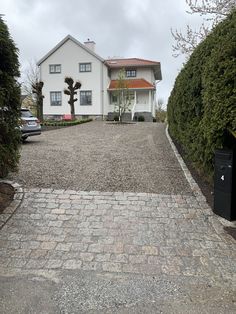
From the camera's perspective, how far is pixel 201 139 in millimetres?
6445

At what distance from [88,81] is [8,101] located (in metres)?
29.1

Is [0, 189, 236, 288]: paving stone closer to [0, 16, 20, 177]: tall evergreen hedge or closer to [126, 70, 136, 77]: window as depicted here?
[0, 16, 20, 177]: tall evergreen hedge

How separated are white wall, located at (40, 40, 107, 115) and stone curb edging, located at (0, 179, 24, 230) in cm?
2771

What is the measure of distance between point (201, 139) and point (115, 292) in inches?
149

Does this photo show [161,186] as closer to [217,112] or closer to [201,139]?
[201,139]

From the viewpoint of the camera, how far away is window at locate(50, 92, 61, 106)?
35.1 metres

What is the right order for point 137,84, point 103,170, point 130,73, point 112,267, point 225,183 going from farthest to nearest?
point 130,73, point 137,84, point 103,170, point 225,183, point 112,267

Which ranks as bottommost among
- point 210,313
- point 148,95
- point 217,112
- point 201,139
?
point 210,313

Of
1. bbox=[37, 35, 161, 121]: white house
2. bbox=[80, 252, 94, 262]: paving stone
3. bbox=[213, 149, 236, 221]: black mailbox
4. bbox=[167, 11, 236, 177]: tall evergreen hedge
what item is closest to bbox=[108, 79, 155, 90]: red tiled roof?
bbox=[37, 35, 161, 121]: white house

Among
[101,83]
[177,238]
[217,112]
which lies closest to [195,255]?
[177,238]

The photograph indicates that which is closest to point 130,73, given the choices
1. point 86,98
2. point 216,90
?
point 86,98

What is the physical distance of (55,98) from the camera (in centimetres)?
3531

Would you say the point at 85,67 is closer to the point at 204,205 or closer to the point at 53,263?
the point at 204,205

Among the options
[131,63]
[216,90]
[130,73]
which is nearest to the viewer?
[216,90]
